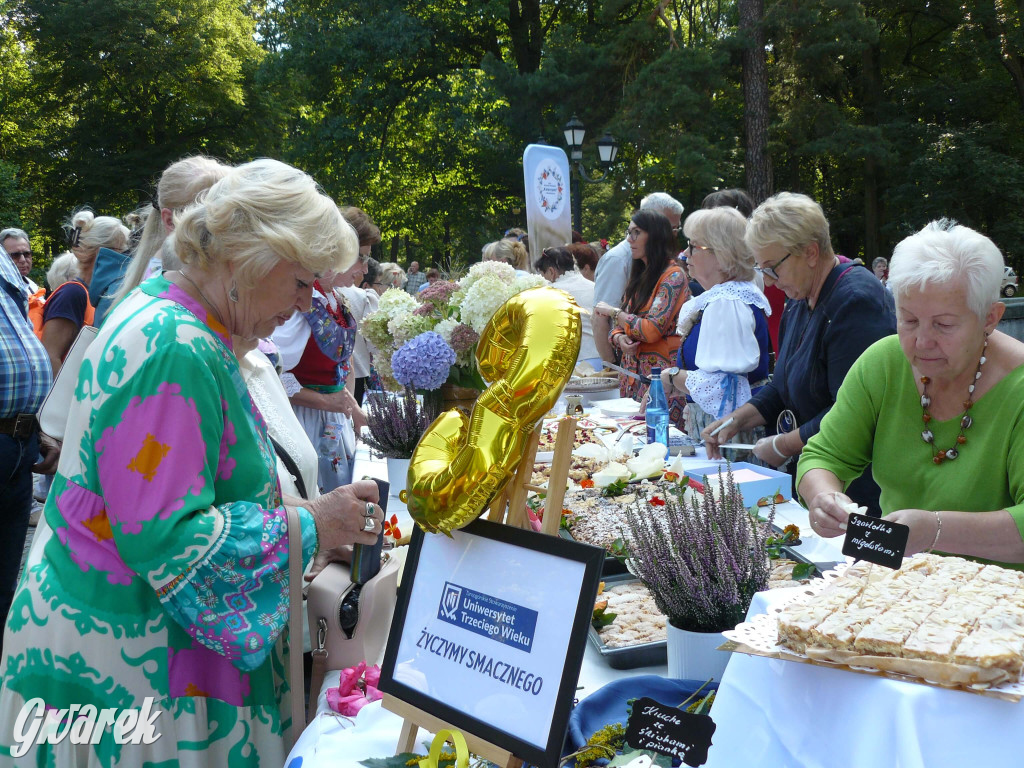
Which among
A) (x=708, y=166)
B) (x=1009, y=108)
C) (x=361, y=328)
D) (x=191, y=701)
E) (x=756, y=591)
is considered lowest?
(x=191, y=701)

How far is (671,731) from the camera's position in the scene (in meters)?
0.99

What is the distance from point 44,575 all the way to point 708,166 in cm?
1333

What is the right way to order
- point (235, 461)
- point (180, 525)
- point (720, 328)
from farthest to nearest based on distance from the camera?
1. point (720, 328)
2. point (235, 461)
3. point (180, 525)

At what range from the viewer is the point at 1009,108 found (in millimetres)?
18781

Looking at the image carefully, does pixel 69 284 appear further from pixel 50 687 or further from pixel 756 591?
pixel 756 591

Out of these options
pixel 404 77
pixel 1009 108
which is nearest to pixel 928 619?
pixel 404 77

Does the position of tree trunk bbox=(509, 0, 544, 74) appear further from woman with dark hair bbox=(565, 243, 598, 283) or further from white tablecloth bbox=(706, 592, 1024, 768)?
white tablecloth bbox=(706, 592, 1024, 768)

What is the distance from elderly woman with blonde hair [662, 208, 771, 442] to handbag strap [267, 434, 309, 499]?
193cm

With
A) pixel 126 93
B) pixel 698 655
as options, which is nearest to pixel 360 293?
pixel 698 655

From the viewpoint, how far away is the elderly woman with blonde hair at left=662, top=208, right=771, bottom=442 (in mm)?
3369

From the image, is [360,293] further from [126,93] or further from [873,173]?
[126,93]

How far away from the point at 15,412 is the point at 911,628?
2888mm

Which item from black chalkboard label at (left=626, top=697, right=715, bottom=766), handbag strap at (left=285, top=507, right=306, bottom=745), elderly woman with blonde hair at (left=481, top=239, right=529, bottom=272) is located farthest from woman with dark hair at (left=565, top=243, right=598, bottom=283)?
black chalkboard label at (left=626, top=697, right=715, bottom=766)

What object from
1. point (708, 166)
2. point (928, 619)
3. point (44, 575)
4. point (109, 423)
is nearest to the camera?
point (928, 619)
